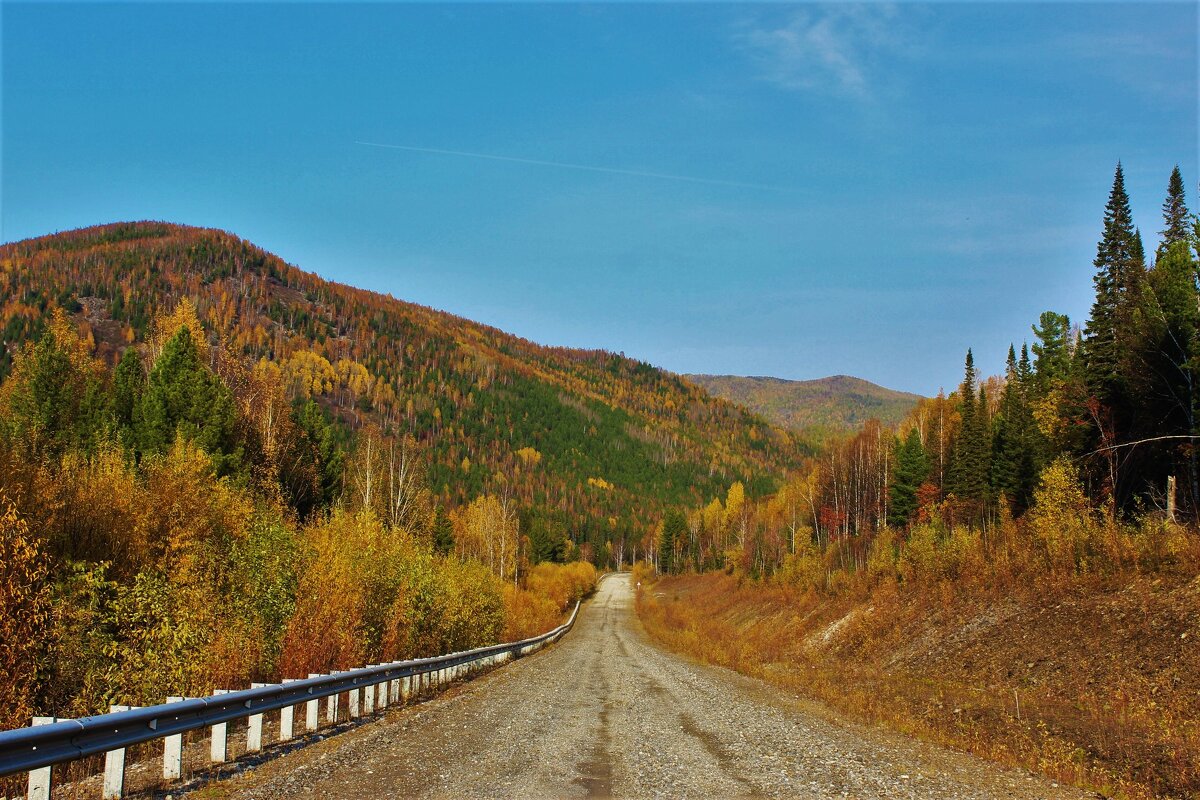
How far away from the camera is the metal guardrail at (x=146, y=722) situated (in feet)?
20.4

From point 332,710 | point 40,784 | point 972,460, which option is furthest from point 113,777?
point 972,460

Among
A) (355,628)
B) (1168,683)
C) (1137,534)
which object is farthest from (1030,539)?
(355,628)

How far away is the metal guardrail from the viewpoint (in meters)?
6.23

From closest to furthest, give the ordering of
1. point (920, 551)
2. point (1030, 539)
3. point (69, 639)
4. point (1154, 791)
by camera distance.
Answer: point (1154, 791), point (69, 639), point (1030, 539), point (920, 551)

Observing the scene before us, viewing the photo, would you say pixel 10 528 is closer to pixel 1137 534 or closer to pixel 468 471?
pixel 1137 534

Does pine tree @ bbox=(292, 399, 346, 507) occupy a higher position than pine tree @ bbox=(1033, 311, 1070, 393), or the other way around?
pine tree @ bbox=(1033, 311, 1070, 393)

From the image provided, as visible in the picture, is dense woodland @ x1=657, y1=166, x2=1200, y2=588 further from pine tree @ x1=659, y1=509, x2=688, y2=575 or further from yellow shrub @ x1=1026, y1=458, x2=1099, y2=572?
pine tree @ x1=659, y1=509, x2=688, y2=575

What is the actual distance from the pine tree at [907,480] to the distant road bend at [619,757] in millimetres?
58853

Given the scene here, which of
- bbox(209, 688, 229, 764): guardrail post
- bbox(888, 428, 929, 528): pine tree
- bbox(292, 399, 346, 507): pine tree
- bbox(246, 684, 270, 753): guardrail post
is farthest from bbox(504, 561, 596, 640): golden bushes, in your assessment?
bbox(888, 428, 929, 528): pine tree

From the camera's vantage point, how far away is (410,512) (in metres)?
55.3

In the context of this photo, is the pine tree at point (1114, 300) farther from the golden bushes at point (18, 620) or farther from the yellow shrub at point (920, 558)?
the golden bushes at point (18, 620)

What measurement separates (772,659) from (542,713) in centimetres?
2723

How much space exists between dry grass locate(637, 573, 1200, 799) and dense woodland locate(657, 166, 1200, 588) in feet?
8.73

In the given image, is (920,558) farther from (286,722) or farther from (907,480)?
(286,722)
